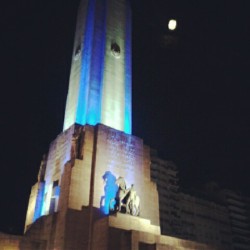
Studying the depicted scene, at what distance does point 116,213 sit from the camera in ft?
71.2

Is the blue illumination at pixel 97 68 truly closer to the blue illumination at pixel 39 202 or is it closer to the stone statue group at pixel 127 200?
the stone statue group at pixel 127 200

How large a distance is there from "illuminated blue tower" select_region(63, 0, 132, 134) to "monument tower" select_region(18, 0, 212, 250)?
8cm

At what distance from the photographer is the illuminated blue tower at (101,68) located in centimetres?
2806

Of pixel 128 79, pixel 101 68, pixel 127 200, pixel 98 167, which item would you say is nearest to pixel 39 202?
pixel 98 167

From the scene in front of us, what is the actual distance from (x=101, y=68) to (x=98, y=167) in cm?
929

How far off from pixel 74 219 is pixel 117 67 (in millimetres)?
14293

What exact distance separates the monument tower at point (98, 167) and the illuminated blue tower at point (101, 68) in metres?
0.08

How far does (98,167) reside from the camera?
24.4 m

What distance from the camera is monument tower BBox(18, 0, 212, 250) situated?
21484 millimetres

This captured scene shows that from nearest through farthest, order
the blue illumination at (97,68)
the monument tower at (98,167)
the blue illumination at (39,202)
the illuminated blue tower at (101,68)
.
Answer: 1. the monument tower at (98,167)
2. the blue illumination at (39,202)
3. the blue illumination at (97,68)
4. the illuminated blue tower at (101,68)

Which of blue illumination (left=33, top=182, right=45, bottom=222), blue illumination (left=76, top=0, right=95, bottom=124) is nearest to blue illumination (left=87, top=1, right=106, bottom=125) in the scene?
blue illumination (left=76, top=0, right=95, bottom=124)

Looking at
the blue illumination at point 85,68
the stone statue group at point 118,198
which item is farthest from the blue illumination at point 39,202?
the blue illumination at point 85,68

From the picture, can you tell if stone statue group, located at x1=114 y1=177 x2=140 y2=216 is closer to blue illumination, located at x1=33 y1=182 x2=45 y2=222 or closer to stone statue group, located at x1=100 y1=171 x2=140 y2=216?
stone statue group, located at x1=100 y1=171 x2=140 y2=216

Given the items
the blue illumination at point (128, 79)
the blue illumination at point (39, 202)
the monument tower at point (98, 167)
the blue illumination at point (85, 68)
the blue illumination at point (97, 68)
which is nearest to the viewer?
the monument tower at point (98, 167)
